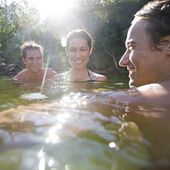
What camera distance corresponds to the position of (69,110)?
281cm

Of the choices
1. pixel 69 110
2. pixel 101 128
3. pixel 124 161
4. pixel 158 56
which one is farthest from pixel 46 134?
pixel 158 56

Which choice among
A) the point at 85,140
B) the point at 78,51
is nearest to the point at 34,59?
the point at 78,51

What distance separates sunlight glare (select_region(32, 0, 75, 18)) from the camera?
111 ft

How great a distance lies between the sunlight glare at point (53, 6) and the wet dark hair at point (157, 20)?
3010cm

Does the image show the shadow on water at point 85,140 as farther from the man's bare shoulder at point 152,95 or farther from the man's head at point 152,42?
the man's head at point 152,42

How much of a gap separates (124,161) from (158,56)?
5.37ft

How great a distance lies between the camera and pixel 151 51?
10.1 ft

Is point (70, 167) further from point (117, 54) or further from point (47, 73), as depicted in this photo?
point (117, 54)

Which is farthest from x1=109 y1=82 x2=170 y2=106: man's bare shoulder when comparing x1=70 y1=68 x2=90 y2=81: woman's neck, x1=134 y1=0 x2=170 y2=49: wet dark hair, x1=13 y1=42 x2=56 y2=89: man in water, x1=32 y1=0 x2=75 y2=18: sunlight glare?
x1=32 y1=0 x2=75 y2=18: sunlight glare

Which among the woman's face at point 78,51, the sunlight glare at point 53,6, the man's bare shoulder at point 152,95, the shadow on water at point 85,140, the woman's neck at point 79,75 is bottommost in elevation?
the woman's neck at point 79,75

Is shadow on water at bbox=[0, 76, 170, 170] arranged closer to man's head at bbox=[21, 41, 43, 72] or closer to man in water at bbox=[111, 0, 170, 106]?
man in water at bbox=[111, 0, 170, 106]

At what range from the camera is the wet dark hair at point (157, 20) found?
9.72 feet

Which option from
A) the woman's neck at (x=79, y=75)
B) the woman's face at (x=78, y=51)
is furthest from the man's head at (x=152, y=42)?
the woman's neck at (x=79, y=75)

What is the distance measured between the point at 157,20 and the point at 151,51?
0.28 metres
